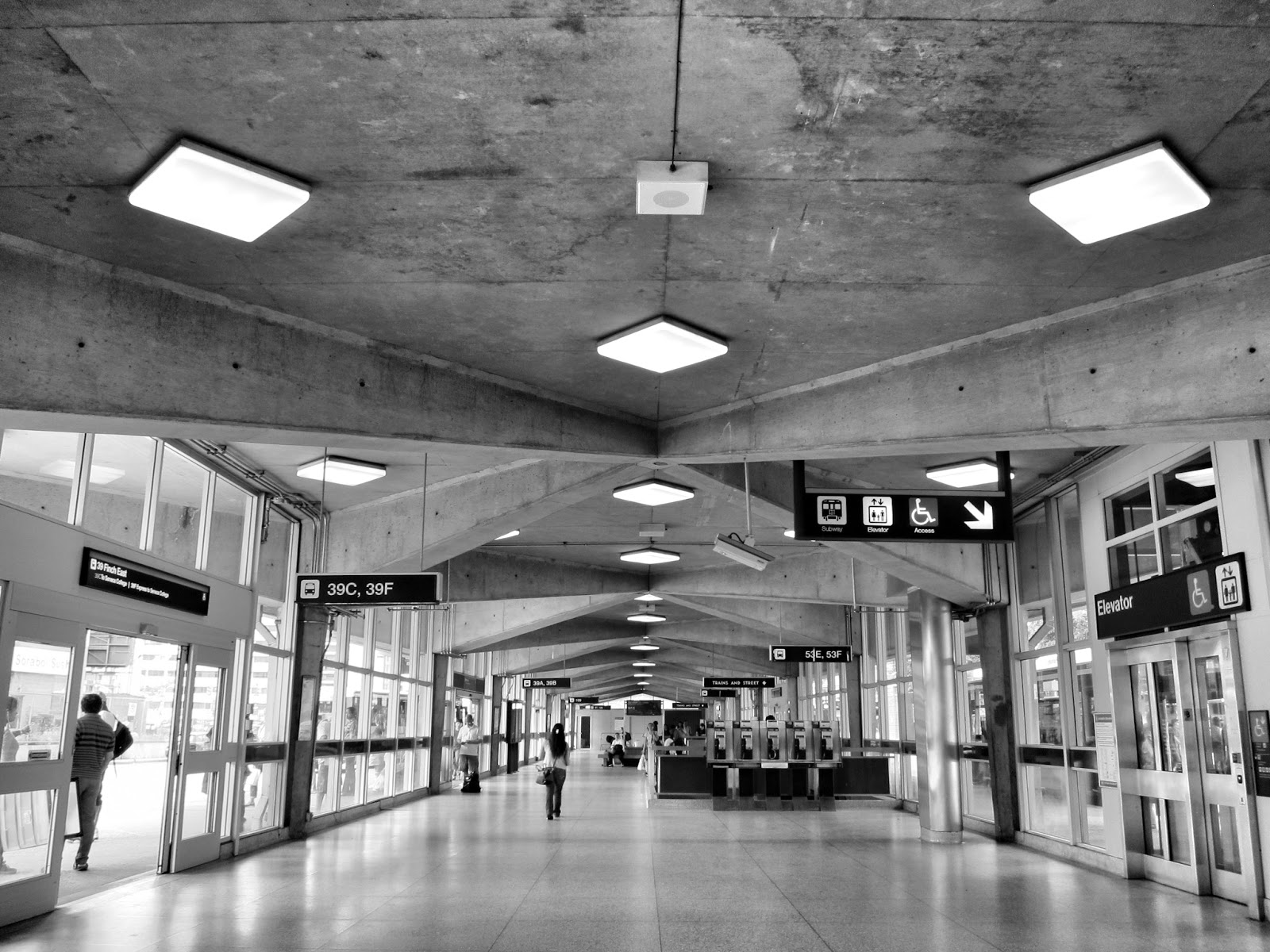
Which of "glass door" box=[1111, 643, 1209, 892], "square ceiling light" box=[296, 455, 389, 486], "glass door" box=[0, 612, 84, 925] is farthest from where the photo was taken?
"square ceiling light" box=[296, 455, 389, 486]

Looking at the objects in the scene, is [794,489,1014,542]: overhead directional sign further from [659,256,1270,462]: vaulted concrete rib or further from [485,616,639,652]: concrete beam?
[485,616,639,652]: concrete beam

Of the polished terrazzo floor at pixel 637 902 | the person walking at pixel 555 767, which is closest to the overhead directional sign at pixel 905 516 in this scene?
the polished terrazzo floor at pixel 637 902

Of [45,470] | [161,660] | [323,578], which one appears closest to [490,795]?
[161,660]

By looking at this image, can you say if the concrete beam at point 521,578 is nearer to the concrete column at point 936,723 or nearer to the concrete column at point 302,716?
the concrete column at point 302,716

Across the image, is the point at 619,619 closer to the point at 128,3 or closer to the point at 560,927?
the point at 560,927

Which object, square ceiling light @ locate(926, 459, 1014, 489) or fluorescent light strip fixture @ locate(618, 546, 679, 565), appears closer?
square ceiling light @ locate(926, 459, 1014, 489)

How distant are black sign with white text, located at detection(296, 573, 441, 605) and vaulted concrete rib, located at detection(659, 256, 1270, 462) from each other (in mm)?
3688

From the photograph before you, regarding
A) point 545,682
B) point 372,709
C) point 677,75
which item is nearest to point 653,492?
point 677,75

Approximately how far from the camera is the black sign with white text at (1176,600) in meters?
8.01

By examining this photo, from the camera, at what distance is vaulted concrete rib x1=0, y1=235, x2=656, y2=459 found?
545cm

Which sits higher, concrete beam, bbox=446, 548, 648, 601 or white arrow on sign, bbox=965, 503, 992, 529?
concrete beam, bbox=446, 548, 648, 601

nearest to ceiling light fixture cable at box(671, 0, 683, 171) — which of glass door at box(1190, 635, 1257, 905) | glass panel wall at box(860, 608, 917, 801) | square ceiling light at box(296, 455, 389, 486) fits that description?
glass door at box(1190, 635, 1257, 905)

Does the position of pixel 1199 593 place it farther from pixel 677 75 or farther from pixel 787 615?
pixel 787 615

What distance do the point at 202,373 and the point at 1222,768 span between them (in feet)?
28.1
